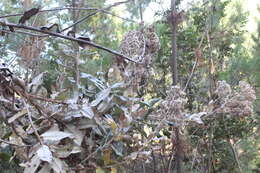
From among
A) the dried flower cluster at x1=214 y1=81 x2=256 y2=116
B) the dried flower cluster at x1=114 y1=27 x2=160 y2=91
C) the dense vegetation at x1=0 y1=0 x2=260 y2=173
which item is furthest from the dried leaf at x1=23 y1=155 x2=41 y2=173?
the dried flower cluster at x1=214 y1=81 x2=256 y2=116

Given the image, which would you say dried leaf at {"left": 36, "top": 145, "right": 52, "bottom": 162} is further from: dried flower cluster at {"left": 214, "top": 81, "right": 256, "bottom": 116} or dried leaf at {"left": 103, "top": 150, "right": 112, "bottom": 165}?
dried flower cluster at {"left": 214, "top": 81, "right": 256, "bottom": 116}

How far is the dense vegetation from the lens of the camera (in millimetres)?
426

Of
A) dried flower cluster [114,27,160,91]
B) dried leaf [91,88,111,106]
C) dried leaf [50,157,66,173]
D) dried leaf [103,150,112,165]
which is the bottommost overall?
dried leaf [103,150,112,165]

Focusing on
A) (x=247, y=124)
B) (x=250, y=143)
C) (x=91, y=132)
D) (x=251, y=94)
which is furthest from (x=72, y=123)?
(x=250, y=143)

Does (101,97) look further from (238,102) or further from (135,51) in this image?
(238,102)

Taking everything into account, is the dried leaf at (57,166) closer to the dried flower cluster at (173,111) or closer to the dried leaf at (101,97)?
the dried leaf at (101,97)

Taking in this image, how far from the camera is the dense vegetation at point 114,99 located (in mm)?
426

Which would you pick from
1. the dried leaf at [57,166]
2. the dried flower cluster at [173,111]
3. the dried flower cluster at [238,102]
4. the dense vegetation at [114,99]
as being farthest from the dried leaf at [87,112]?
the dried flower cluster at [238,102]

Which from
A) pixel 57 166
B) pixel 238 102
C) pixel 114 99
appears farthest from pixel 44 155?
pixel 238 102

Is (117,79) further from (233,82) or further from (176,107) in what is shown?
(233,82)

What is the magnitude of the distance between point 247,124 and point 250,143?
0.34 m

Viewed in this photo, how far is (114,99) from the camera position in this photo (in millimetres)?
744

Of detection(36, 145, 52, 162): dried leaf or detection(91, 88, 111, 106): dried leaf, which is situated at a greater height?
detection(91, 88, 111, 106): dried leaf

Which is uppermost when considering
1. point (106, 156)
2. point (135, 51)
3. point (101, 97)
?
point (135, 51)
